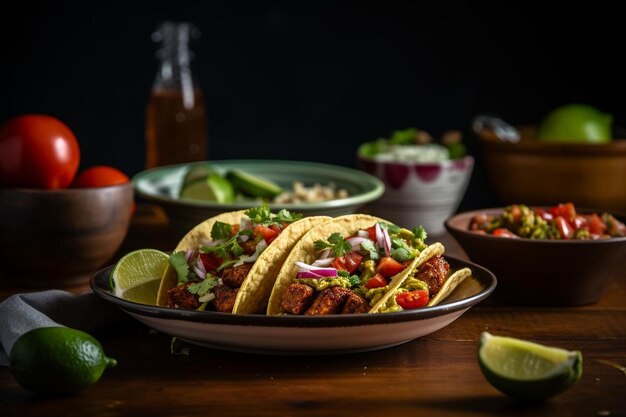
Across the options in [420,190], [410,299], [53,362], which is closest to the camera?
[53,362]

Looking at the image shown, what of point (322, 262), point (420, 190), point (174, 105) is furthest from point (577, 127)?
point (322, 262)

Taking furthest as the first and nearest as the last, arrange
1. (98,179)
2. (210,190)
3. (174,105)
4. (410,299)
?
(174,105), (210,190), (98,179), (410,299)

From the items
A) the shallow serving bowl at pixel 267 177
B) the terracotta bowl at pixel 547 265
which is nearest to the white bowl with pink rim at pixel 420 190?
the shallow serving bowl at pixel 267 177

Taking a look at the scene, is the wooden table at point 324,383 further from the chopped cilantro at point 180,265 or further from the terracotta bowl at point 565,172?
the terracotta bowl at point 565,172

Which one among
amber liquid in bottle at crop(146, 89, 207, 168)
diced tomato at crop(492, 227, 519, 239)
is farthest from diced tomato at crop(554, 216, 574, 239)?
amber liquid in bottle at crop(146, 89, 207, 168)

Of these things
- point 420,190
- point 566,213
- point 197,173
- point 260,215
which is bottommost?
point 420,190

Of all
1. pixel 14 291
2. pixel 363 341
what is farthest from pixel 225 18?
pixel 363 341

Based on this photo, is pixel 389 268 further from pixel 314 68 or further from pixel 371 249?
pixel 314 68

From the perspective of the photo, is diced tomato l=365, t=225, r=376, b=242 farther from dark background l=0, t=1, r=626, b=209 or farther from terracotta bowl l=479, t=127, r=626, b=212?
dark background l=0, t=1, r=626, b=209
